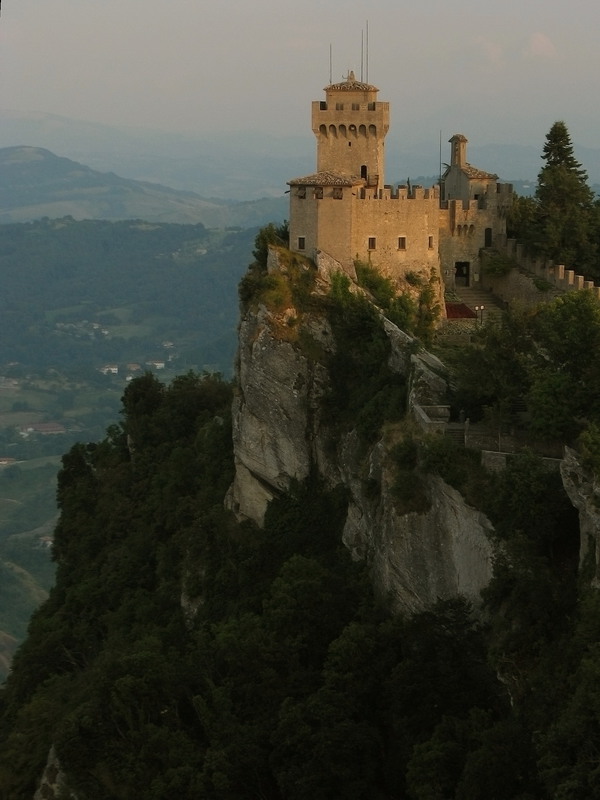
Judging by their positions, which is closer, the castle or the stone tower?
the castle

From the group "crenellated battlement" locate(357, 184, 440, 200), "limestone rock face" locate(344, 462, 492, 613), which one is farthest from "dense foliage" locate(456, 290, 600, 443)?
"crenellated battlement" locate(357, 184, 440, 200)

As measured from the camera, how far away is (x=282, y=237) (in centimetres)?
5700

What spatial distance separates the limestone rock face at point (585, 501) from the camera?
→ 34.8m

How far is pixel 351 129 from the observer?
57.6 m

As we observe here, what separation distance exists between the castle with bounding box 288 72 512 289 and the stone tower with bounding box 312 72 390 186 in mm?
36

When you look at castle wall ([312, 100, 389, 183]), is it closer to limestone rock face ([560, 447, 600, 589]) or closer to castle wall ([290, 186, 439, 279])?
castle wall ([290, 186, 439, 279])

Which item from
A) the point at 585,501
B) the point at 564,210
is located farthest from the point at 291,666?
the point at 564,210

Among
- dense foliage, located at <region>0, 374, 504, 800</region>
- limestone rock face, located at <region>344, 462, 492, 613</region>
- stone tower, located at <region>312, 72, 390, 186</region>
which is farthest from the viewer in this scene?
stone tower, located at <region>312, 72, 390, 186</region>

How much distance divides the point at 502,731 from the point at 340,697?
21.6ft

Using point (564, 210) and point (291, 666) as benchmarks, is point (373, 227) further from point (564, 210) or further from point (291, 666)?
point (291, 666)

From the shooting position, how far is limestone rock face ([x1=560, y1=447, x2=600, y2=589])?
114 ft

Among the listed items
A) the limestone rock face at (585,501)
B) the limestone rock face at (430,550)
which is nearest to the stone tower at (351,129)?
the limestone rock face at (430,550)

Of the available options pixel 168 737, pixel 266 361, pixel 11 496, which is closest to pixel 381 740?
pixel 168 737

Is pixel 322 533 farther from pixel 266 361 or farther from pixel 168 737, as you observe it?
pixel 168 737
